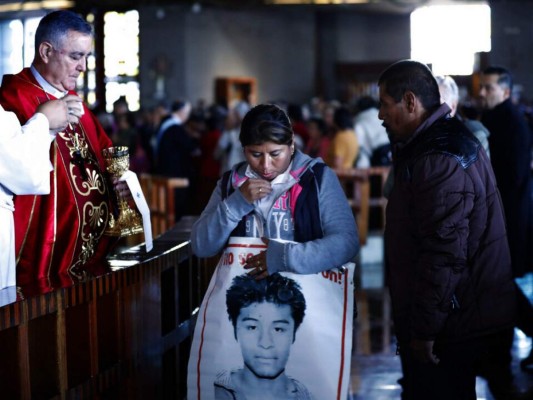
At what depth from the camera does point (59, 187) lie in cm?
356

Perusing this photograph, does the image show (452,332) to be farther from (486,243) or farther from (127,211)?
(127,211)

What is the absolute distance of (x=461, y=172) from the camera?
3164mm

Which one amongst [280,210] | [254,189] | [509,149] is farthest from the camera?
[509,149]

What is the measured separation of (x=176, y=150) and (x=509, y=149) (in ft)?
21.5

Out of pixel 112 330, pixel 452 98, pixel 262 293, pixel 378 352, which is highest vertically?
pixel 452 98

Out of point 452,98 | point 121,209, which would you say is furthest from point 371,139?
point 121,209

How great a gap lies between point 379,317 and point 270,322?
164 inches

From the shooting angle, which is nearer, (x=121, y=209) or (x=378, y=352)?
(x=121, y=209)

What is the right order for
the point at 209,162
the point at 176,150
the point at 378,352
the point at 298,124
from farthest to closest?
1. the point at 298,124
2. the point at 209,162
3. the point at 176,150
4. the point at 378,352

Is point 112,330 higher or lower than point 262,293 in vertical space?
lower

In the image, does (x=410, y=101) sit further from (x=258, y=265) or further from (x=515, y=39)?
Answer: (x=515, y=39)

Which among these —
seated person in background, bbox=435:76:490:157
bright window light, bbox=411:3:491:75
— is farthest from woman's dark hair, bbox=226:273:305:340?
bright window light, bbox=411:3:491:75

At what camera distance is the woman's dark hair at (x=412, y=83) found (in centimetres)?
333

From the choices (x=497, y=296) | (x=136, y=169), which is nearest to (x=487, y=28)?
(x=136, y=169)
